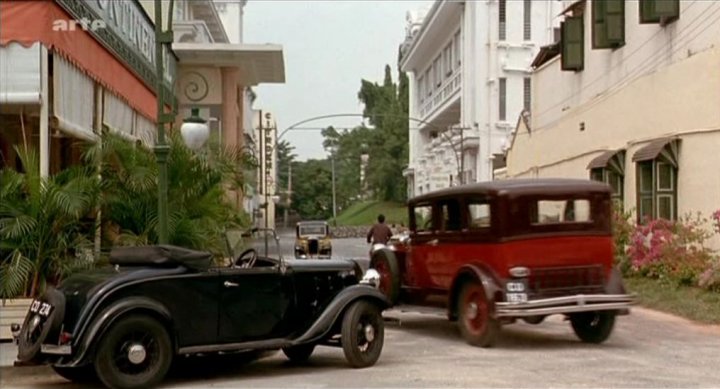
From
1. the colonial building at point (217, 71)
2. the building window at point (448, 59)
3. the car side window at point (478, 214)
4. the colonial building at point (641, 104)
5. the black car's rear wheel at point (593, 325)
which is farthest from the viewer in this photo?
the building window at point (448, 59)

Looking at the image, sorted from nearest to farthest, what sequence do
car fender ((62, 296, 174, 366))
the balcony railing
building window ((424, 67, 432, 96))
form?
1. car fender ((62, 296, 174, 366))
2. the balcony railing
3. building window ((424, 67, 432, 96))

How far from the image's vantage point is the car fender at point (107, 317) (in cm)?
935

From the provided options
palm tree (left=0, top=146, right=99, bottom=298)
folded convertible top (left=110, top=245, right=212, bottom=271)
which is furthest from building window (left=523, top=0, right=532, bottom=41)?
folded convertible top (left=110, top=245, right=212, bottom=271)

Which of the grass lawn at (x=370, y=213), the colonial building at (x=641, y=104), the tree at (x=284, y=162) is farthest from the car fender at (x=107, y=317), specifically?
the tree at (x=284, y=162)

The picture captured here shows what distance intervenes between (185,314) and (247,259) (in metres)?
1.53

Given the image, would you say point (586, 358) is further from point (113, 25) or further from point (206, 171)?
point (113, 25)

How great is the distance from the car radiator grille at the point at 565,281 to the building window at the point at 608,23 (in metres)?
15.9

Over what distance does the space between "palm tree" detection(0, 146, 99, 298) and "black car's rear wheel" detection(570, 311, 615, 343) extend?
661 centimetres

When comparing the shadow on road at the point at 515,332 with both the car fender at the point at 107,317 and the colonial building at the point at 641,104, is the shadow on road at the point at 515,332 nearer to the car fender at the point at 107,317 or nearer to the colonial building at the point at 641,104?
the car fender at the point at 107,317

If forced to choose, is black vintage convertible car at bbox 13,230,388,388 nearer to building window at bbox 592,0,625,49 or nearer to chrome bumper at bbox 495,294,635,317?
chrome bumper at bbox 495,294,635,317

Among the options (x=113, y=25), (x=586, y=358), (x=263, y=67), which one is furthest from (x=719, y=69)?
(x=263, y=67)

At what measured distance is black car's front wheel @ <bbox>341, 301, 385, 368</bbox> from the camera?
436 inches

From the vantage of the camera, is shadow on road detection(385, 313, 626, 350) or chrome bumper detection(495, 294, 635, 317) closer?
chrome bumper detection(495, 294, 635, 317)

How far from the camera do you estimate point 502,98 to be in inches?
2019
